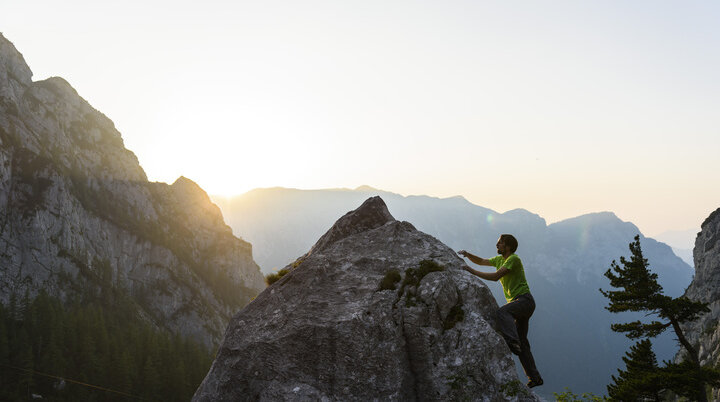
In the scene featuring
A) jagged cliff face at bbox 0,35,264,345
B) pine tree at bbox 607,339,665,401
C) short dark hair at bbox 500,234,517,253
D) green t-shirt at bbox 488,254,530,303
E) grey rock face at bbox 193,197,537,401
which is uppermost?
jagged cliff face at bbox 0,35,264,345

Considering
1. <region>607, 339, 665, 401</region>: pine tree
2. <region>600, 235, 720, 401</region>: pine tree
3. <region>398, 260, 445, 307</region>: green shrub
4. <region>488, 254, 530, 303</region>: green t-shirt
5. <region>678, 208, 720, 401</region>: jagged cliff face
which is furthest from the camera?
<region>678, 208, 720, 401</region>: jagged cliff face

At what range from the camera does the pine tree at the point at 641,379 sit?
105 ft

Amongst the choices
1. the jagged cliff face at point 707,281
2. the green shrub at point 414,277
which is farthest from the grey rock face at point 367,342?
the jagged cliff face at point 707,281

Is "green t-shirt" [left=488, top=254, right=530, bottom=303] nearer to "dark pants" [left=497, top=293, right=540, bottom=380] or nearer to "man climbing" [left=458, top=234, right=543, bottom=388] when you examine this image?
"man climbing" [left=458, top=234, right=543, bottom=388]

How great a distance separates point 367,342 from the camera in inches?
513

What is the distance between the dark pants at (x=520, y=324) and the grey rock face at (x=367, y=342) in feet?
1.57

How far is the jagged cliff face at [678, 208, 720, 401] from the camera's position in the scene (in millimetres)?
131875

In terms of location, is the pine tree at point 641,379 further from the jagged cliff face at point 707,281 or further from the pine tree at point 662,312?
the jagged cliff face at point 707,281

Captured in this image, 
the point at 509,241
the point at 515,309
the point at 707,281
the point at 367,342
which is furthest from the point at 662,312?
the point at 707,281

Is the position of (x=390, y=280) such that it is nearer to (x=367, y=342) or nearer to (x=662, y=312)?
(x=367, y=342)

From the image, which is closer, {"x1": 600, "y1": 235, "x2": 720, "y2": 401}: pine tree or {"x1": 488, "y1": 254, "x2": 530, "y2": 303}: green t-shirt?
{"x1": 488, "y1": 254, "x2": 530, "y2": 303}: green t-shirt

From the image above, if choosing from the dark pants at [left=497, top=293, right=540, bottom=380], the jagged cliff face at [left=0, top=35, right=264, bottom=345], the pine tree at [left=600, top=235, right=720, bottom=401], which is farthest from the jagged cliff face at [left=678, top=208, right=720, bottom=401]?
the jagged cliff face at [left=0, top=35, right=264, bottom=345]

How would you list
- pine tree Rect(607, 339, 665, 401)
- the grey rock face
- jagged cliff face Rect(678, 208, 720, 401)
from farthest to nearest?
jagged cliff face Rect(678, 208, 720, 401) → pine tree Rect(607, 339, 665, 401) → the grey rock face

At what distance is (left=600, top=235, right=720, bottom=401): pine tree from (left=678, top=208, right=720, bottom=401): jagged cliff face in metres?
114
